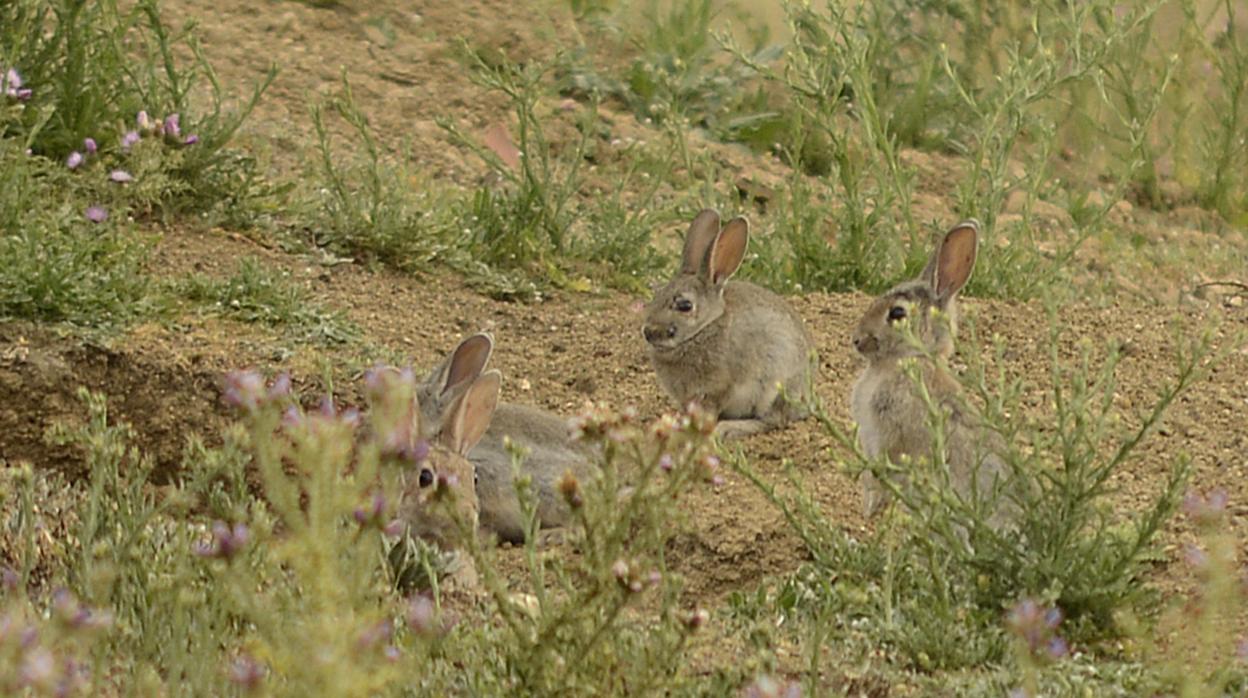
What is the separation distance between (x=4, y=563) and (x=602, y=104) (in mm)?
6179

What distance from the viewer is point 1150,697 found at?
4.18 meters

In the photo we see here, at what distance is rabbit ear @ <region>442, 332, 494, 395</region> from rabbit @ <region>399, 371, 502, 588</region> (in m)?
0.04

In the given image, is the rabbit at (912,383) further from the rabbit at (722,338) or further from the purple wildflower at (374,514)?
the purple wildflower at (374,514)

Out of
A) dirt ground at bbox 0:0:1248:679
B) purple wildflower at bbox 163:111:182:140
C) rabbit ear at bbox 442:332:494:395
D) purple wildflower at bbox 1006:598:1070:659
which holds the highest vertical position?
purple wildflower at bbox 1006:598:1070:659

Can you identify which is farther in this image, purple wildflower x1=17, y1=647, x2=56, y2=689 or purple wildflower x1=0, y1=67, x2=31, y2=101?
purple wildflower x1=0, y1=67, x2=31, y2=101

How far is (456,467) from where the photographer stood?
5.55m

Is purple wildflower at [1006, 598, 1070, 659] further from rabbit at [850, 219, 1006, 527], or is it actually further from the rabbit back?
the rabbit back

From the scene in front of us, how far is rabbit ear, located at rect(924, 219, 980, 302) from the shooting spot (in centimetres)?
638

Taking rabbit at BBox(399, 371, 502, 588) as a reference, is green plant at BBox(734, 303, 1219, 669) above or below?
above

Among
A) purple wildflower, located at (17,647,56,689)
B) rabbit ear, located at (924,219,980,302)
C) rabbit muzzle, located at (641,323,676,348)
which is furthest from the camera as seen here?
rabbit muzzle, located at (641,323,676,348)

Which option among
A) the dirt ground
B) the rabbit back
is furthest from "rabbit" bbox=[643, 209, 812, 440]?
the rabbit back

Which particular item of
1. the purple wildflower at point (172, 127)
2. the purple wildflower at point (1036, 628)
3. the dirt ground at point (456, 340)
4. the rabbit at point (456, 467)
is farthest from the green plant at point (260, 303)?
the purple wildflower at point (1036, 628)

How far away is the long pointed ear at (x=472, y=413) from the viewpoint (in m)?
5.75

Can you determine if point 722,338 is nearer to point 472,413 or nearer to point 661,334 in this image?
point 661,334
